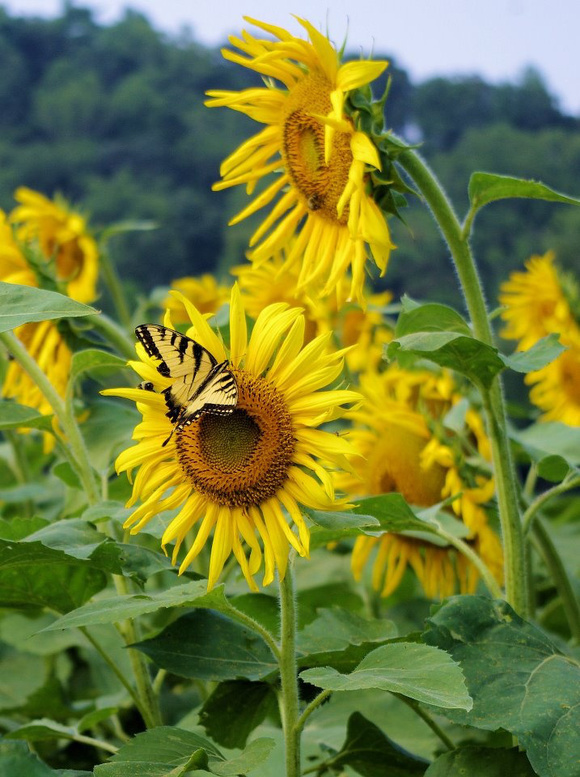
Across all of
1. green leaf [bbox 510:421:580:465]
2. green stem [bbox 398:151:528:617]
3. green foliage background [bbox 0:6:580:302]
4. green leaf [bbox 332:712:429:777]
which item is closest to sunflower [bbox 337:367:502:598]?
green leaf [bbox 510:421:580:465]

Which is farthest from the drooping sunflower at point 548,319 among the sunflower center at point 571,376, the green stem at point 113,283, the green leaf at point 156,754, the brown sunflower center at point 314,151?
the green leaf at point 156,754

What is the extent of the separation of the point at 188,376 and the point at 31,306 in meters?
0.14

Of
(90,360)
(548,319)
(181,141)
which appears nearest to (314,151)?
(90,360)

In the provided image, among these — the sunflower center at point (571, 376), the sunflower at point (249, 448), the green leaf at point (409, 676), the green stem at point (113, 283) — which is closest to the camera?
the green leaf at point (409, 676)

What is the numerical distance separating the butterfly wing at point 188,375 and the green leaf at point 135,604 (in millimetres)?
141

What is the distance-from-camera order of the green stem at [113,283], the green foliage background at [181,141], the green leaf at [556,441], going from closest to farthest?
the green leaf at [556,441]
the green stem at [113,283]
the green foliage background at [181,141]

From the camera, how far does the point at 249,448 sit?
2.91 ft

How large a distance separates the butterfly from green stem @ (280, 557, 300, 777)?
17 cm

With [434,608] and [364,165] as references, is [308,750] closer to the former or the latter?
[434,608]

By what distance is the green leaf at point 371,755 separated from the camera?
0.99 m

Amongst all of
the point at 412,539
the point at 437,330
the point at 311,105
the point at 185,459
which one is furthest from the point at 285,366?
the point at 412,539

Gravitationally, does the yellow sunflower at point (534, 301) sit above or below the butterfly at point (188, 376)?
above

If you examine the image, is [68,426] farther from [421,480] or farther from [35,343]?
[421,480]

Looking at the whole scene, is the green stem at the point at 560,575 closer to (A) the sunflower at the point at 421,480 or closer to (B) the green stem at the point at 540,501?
(A) the sunflower at the point at 421,480
